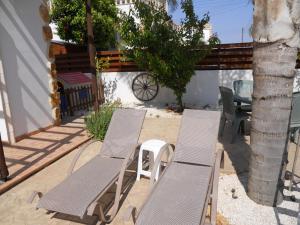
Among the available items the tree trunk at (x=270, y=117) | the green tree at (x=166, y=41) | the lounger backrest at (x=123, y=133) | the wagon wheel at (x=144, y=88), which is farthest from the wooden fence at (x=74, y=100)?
the tree trunk at (x=270, y=117)

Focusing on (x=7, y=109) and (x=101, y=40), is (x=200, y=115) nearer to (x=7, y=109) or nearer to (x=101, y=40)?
(x=7, y=109)

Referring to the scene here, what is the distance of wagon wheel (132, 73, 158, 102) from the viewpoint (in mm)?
10766

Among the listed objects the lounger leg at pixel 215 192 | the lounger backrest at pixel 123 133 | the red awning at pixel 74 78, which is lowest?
the lounger leg at pixel 215 192

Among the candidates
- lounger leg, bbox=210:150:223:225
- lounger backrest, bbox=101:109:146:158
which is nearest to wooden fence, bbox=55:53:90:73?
lounger backrest, bbox=101:109:146:158

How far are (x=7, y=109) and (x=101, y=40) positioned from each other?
373 inches

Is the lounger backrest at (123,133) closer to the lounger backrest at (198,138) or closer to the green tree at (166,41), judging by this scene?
the lounger backrest at (198,138)

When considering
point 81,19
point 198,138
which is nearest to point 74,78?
point 81,19

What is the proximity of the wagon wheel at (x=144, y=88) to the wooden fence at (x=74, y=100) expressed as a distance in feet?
6.21

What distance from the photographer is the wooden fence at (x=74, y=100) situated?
9.41 metres

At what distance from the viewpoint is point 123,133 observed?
4.82m

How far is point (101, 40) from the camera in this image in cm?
1490

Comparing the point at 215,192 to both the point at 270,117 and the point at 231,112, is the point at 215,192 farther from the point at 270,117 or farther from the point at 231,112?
the point at 231,112

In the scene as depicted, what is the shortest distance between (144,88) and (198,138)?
269 inches

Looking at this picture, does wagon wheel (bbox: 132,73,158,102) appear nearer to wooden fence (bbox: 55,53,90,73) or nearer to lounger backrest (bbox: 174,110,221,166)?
wooden fence (bbox: 55,53,90,73)
